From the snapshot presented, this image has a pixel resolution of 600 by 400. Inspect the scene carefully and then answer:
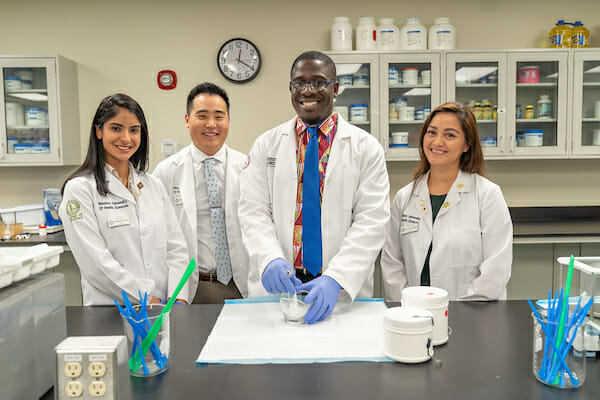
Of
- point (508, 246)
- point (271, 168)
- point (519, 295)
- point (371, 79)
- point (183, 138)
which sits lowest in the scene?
point (519, 295)

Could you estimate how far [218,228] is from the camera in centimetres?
204

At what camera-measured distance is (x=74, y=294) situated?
286cm

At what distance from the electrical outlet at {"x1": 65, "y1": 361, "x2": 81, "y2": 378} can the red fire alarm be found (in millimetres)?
3039

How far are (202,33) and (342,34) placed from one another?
1.06 m

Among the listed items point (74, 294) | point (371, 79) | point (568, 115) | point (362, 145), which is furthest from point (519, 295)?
point (74, 294)

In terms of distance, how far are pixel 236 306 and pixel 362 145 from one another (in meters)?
0.73

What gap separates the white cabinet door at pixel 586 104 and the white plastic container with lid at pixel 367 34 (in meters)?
1.38

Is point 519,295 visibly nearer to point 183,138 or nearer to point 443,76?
point 443,76

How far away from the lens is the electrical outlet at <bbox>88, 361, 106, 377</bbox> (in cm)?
73

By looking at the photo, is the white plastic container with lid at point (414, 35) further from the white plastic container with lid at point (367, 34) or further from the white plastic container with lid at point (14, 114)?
the white plastic container with lid at point (14, 114)

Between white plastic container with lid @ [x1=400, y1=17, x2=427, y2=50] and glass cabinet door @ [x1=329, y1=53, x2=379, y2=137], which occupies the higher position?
white plastic container with lid @ [x1=400, y1=17, x2=427, y2=50]

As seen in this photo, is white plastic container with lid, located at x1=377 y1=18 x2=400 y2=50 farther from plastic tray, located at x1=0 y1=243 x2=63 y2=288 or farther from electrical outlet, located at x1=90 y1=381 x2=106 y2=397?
electrical outlet, located at x1=90 y1=381 x2=106 y2=397

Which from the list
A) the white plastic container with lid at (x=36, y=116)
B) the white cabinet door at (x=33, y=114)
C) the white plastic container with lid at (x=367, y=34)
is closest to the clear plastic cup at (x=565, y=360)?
the white plastic container with lid at (x=367, y=34)

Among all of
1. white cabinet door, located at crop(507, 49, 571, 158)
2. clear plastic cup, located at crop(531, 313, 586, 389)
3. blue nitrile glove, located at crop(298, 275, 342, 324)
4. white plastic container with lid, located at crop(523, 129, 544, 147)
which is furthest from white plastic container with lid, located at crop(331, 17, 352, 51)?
clear plastic cup, located at crop(531, 313, 586, 389)
